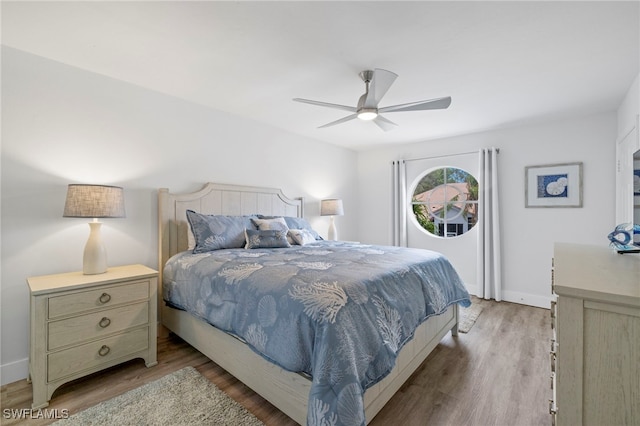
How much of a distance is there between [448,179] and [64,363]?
489cm

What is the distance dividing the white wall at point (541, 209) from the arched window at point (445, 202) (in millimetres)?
273

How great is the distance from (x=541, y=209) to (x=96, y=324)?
4.82 meters

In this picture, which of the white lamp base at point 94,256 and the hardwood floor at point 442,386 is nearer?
the hardwood floor at point 442,386

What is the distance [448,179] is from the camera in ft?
14.9

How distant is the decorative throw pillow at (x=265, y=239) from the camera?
276cm

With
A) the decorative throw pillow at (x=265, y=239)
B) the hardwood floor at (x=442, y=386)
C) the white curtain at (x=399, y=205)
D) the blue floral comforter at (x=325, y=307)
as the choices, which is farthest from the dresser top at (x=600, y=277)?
the white curtain at (x=399, y=205)

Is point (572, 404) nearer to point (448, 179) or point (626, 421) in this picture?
point (626, 421)

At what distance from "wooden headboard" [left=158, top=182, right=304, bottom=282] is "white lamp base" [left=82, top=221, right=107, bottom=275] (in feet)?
1.94

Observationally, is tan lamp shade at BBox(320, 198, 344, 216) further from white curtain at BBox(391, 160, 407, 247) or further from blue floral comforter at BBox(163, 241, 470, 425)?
blue floral comforter at BBox(163, 241, 470, 425)

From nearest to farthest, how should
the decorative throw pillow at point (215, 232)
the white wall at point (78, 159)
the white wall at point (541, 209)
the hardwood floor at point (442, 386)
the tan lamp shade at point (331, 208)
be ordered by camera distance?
the hardwood floor at point (442, 386) < the white wall at point (78, 159) < the decorative throw pillow at point (215, 232) < the white wall at point (541, 209) < the tan lamp shade at point (331, 208)

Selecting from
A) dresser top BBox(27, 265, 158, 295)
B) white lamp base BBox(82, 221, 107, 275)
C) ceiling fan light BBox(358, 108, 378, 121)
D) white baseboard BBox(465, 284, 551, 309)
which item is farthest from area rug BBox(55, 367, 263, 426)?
white baseboard BBox(465, 284, 551, 309)

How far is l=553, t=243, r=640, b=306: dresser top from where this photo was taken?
29.3 inches

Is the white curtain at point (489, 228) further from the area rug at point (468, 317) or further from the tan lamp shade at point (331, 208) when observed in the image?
the tan lamp shade at point (331, 208)

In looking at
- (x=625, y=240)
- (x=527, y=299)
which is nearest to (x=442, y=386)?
(x=625, y=240)
